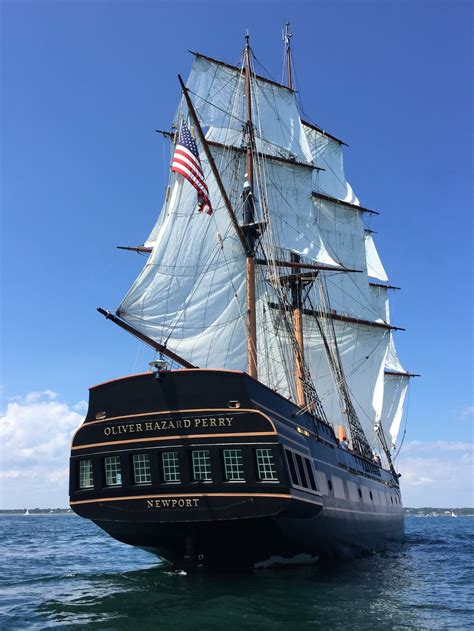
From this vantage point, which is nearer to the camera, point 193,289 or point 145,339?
point 145,339

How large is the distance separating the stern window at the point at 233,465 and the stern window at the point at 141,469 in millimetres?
2661

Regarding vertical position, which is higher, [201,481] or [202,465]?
[202,465]

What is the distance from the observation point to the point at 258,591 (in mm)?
16969

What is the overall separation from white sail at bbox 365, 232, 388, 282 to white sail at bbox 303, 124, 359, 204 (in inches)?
485

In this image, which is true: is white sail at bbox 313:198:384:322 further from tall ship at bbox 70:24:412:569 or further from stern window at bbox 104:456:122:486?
stern window at bbox 104:456:122:486

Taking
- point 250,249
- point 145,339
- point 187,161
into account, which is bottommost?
point 145,339

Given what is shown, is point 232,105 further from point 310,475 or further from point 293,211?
point 310,475

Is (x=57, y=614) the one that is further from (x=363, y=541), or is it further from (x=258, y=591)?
(x=363, y=541)

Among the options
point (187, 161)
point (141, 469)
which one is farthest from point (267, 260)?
point (141, 469)

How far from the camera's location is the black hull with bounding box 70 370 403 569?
18453 mm

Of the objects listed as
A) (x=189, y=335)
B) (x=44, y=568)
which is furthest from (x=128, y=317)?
(x=44, y=568)

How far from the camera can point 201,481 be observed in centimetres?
1891

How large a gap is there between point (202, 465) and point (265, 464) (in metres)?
2.03

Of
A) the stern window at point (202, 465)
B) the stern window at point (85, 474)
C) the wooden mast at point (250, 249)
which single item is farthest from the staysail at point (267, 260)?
the stern window at point (202, 465)
